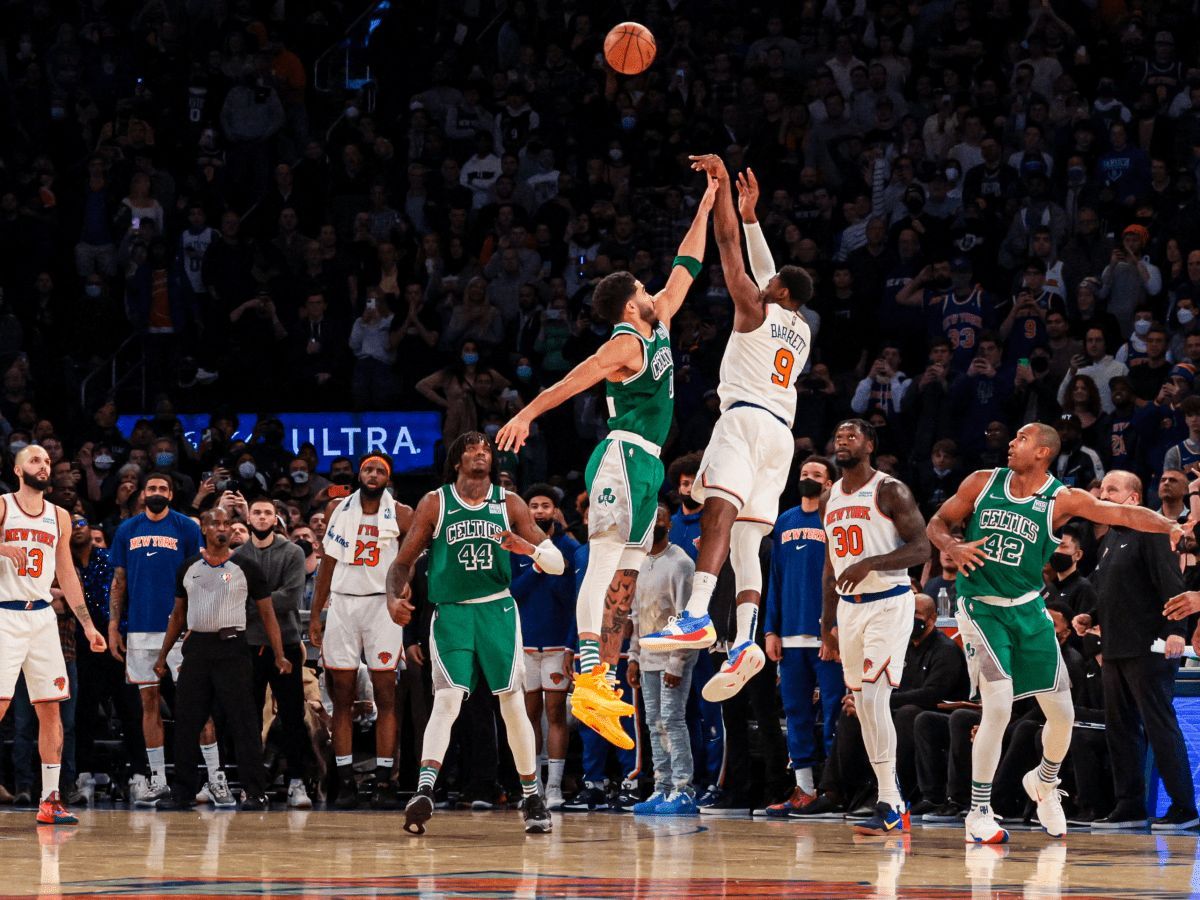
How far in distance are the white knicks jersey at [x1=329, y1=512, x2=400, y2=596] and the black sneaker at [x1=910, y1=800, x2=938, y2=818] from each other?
430cm

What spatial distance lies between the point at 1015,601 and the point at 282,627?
5.94m

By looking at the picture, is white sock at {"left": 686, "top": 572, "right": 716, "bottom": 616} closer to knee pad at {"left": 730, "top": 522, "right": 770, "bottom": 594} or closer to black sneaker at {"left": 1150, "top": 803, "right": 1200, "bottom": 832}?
knee pad at {"left": 730, "top": 522, "right": 770, "bottom": 594}

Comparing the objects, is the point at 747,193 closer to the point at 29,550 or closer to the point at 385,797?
the point at 29,550

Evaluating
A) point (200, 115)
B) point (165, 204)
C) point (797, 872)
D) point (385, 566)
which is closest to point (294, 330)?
point (165, 204)

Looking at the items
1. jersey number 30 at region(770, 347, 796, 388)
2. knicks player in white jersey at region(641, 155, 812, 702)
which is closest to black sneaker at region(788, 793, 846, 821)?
knicks player in white jersey at region(641, 155, 812, 702)

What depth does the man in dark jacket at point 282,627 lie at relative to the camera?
13977 millimetres

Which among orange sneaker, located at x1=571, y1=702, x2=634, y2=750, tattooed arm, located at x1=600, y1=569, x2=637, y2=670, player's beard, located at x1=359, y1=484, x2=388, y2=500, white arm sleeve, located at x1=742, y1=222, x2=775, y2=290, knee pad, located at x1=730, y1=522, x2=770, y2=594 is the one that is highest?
white arm sleeve, located at x1=742, y1=222, x2=775, y2=290

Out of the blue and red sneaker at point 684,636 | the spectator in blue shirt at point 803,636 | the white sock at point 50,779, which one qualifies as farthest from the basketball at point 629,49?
the white sock at point 50,779

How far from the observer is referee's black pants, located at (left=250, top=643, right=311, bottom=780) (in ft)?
45.9

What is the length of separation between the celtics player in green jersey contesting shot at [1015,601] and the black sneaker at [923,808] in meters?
1.60

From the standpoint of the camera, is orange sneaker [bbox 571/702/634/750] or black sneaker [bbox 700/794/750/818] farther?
black sneaker [bbox 700/794/750/818]

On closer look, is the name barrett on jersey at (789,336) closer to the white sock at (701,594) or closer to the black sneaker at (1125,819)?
the white sock at (701,594)

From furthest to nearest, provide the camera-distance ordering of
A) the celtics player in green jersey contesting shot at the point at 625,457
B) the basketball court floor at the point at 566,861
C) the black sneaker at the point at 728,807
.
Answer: the black sneaker at the point at 728,807
the celtics player in green jersey contesting shot at the point at 625,457
the basketball court floor at the point at 566,861

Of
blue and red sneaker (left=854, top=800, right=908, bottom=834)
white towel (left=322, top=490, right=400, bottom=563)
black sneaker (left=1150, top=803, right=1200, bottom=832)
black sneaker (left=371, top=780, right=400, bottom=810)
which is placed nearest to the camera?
blue and red sneaker (left=854, top=800, right=908, bottom=834)
